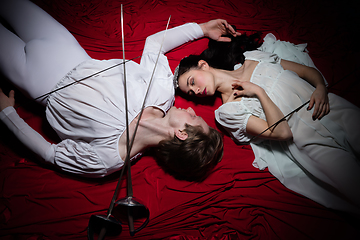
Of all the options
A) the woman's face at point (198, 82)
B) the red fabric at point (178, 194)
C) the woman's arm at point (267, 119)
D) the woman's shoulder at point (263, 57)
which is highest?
the woman's shoulder at point (263, 57)

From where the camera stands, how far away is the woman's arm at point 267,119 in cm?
130

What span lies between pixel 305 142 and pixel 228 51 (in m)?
1.00

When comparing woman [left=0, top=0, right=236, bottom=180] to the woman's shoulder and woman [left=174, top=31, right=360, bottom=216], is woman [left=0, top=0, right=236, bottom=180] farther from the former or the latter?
the woman's shoulder

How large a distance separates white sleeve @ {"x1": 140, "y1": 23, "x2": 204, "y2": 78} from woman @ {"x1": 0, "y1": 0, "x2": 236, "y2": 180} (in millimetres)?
147

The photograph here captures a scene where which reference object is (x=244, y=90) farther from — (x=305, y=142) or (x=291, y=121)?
(x=305, y=142)

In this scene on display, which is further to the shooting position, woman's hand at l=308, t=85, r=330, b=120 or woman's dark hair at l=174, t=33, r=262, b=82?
woman's dark hair at l=174, t=33, r=262, b=82

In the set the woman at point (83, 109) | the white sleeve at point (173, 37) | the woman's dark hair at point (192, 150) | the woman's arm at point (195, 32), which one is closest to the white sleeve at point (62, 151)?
the woman at point (83, 109)

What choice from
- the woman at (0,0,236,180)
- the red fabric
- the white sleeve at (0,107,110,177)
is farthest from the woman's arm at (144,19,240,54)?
the white sleeve at (0,107,110,177)

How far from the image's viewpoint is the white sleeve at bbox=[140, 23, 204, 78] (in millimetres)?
1508

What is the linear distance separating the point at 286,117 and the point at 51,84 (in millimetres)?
1635

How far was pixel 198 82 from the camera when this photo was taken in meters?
1.47

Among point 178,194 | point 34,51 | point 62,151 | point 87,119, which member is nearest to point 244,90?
point 178,194

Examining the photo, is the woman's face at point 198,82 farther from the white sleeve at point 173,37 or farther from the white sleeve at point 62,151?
the white sleeve at point 62,151

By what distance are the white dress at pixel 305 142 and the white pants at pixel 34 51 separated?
47.2 inches
